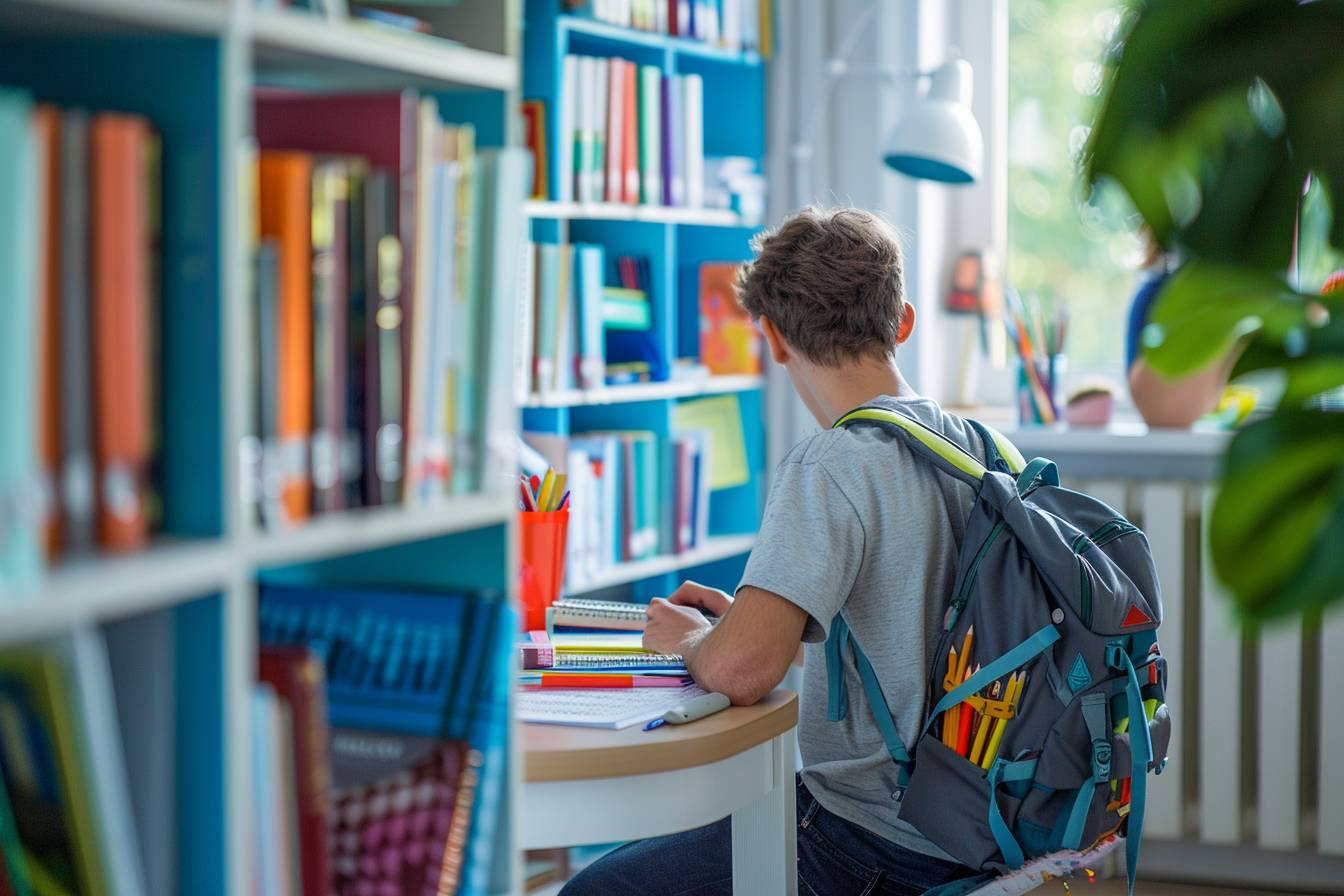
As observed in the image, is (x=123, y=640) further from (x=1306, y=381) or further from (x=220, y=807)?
(x=1306, y=381)

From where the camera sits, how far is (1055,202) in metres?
3.64

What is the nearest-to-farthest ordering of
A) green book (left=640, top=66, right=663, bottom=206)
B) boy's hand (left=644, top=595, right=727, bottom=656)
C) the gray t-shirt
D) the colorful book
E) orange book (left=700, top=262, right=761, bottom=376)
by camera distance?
the colorful book, the gray t-shirt, boy's hand (left=644, top=595, right=727, bottom=656), green book (left=640, top=66, right=663, bottom=206), orange book (left=700, top=262, right=761, bottom=376)

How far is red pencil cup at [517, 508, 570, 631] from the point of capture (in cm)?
199

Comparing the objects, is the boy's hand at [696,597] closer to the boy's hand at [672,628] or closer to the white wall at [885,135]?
the boy's hand at [672,628]

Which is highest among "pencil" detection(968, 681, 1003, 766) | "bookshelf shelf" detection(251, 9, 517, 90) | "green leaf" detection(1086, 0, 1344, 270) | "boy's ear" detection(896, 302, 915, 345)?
"bookshelf shelf" detection(251, 9, 517, 90)

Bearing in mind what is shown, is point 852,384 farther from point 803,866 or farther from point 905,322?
point 803,866

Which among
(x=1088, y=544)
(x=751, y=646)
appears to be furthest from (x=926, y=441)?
(x=751, y=646)

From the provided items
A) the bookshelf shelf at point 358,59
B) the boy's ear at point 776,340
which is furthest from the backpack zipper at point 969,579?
the bookshelf shelf at point 358,59

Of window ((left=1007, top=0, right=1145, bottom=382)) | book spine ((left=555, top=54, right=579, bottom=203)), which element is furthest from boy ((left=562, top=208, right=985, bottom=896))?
window ((left=1007, top=0, right=1145, bottom=382))

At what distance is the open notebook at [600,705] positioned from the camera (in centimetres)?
158

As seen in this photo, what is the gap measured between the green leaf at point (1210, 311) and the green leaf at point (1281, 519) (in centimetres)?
5

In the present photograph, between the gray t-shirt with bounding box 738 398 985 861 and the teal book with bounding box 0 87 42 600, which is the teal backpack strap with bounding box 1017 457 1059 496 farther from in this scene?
the teal book with bounding box 0 87 42 600

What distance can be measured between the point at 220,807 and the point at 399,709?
25 cm

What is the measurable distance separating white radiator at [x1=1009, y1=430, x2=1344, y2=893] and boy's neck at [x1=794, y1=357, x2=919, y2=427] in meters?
1.37
